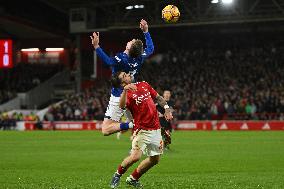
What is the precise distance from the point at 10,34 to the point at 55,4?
7030mm

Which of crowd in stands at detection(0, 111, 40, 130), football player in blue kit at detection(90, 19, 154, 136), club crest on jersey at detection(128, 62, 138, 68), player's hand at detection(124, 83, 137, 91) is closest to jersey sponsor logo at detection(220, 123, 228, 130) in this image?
crowd in stands at detection(0, 111, 40, 130)

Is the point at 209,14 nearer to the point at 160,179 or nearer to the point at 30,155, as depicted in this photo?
the point at 30,155

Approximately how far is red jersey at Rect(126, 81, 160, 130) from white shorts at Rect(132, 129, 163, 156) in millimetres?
105

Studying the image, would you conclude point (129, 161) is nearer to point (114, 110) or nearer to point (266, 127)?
point (114, 110)

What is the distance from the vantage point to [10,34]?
5484 centimetres

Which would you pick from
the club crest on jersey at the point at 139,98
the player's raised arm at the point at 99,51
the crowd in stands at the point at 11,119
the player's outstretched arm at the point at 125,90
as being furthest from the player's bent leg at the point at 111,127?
the crowd in stands at the point at 11,119

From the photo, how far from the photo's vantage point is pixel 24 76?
55.4 metres

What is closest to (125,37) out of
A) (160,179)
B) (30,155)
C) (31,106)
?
(31,106)

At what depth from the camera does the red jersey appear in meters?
10.5

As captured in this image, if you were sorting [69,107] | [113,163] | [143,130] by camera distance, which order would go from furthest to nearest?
[69,107], [113,163], [143,130]

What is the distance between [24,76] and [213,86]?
19.5 metres

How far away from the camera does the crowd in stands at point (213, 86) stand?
3869cm

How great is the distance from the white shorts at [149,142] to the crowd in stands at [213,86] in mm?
28069

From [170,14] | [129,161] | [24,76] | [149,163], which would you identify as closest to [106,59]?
[129,161]
